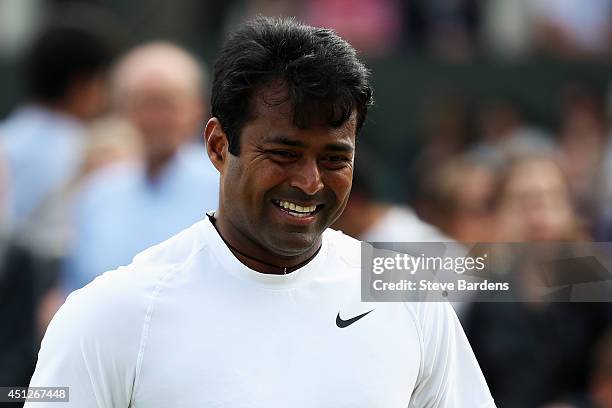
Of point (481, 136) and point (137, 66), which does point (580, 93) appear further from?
point (137, 66)

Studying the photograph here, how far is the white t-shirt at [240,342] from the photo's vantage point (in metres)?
2.98

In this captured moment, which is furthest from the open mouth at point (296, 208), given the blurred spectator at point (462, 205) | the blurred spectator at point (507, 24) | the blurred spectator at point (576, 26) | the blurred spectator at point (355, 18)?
the blurred spectator at point (507, 24)

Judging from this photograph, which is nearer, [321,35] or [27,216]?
[321,35]

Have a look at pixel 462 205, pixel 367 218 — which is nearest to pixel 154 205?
pixel 367 218

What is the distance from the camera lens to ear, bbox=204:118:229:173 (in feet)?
10.6

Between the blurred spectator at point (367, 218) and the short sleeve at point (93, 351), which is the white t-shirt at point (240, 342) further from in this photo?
the blurred spectator at point (367, 218)

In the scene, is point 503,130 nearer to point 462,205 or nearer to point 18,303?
point 462,205

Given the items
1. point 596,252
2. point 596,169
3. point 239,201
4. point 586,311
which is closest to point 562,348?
point 586,311

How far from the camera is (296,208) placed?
3.10m

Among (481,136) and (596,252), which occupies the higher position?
(481,136)

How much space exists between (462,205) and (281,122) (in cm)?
398

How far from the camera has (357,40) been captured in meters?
11.5

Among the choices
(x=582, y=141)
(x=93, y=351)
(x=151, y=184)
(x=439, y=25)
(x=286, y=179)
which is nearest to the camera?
(x=93, y=351)

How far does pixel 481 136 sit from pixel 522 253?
5307 millimetres
